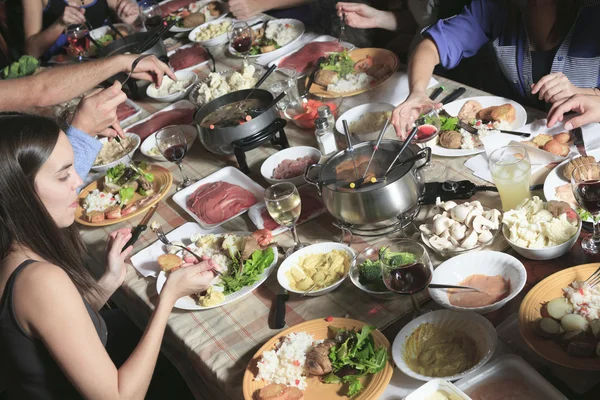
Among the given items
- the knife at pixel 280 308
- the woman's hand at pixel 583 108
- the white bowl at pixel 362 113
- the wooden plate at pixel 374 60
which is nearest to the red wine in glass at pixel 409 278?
the knife at pixel 280 308

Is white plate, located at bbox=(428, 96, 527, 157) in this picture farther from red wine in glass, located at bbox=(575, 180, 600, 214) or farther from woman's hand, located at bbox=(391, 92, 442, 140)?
red wine in glass, located at bbox=(575, 180, 600, 214)

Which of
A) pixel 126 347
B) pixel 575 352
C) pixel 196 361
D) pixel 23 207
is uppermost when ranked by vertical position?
pixel 23 207

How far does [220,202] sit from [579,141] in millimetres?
1247

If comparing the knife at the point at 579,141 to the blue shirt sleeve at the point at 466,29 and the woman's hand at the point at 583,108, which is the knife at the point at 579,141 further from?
the blue shirt sleeve at the point at 466,29

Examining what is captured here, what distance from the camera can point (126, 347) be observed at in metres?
2.27

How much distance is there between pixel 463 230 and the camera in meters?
1.73

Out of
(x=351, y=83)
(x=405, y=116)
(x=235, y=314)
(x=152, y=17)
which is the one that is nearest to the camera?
(x=235, y=314)

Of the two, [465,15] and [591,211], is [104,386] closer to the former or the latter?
[591,211]

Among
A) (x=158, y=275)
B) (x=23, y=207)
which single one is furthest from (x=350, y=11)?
(x=23, y=207)

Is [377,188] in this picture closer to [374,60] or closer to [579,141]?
[579,141]

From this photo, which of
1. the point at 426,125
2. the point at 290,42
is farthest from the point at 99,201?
the point at 290,42

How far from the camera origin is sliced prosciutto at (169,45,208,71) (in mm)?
3510

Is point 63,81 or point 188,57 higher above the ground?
point 63,81

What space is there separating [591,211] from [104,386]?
1362 mm
